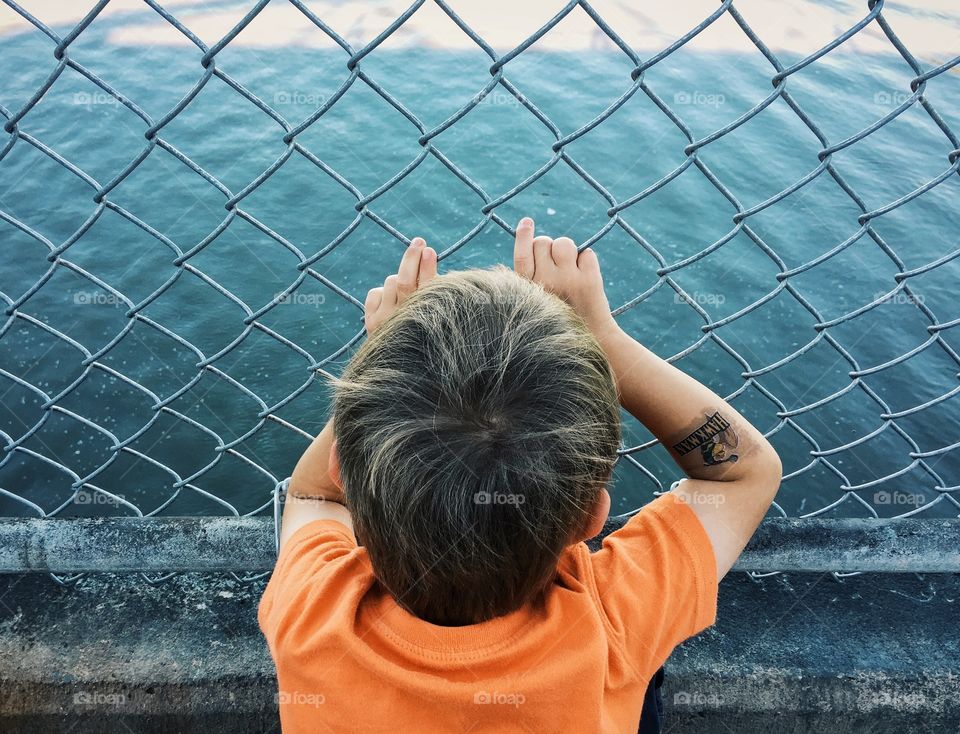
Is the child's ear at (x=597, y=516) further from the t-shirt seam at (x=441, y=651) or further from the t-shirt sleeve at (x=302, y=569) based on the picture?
the t-shirt sleeve at (x=302, y=569)

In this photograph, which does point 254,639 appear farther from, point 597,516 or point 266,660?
point 597,516

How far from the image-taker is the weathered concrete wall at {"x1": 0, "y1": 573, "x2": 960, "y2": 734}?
5.09ft

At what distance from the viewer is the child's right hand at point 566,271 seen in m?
1.23

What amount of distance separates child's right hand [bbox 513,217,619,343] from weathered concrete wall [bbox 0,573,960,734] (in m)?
0.88

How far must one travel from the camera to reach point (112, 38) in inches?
216

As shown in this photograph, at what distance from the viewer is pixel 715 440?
1.35 metres

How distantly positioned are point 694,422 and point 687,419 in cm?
1

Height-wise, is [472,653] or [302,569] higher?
[472,653]

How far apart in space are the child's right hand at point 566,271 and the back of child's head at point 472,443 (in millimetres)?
243

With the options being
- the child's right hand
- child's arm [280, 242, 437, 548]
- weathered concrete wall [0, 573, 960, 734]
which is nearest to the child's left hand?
child's arm [280, 242, 437, 548]

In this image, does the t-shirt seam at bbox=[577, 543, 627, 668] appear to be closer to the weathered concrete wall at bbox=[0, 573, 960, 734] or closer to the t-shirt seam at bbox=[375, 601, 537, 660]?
the t-shirt seam at bbox=[375, 601, 537, 660]

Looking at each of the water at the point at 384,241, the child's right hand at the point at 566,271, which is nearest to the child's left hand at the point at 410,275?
the child's right hand at the point at 566,271

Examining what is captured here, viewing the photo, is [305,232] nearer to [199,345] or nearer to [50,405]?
[199,345]

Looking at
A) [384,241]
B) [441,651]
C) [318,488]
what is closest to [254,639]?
[318,488]
